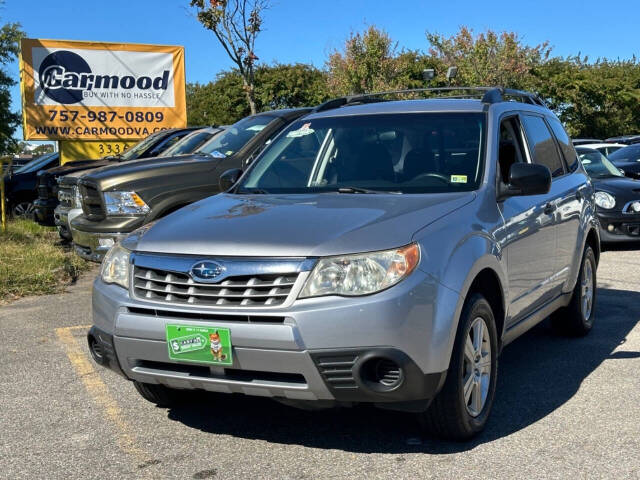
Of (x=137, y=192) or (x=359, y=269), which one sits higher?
(x=359, y=269)

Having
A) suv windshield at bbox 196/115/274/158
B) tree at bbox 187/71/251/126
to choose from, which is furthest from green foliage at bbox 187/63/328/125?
suv windshield at bbox 196/115/274/158

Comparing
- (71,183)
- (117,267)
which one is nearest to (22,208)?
(71,183)

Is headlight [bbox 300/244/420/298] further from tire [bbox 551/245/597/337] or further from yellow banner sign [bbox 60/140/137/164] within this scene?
yellow banner sign [bbox 60/140/137/164]

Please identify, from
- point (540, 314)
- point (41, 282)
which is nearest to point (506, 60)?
point (41, 282)

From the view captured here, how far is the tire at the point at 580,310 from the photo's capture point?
Answer: 242 inches

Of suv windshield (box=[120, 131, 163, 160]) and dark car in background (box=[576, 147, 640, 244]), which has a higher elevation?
suv windshield (box=[120, 131, 163, 160])

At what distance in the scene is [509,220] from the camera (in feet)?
15.1

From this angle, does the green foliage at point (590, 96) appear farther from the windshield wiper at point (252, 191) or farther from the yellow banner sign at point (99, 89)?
the windshield wiper at point (252, 191)

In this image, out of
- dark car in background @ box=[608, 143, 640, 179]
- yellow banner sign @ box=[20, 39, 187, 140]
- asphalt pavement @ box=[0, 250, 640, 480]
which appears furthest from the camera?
yellow banner sign @ box=[20, 39, 187, 140]

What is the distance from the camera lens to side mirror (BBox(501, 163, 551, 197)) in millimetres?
4508

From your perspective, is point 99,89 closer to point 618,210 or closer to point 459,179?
point 618,210

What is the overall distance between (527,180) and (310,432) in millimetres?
1806

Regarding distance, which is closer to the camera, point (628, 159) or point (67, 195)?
point (67, 195)

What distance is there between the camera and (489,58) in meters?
33.4
